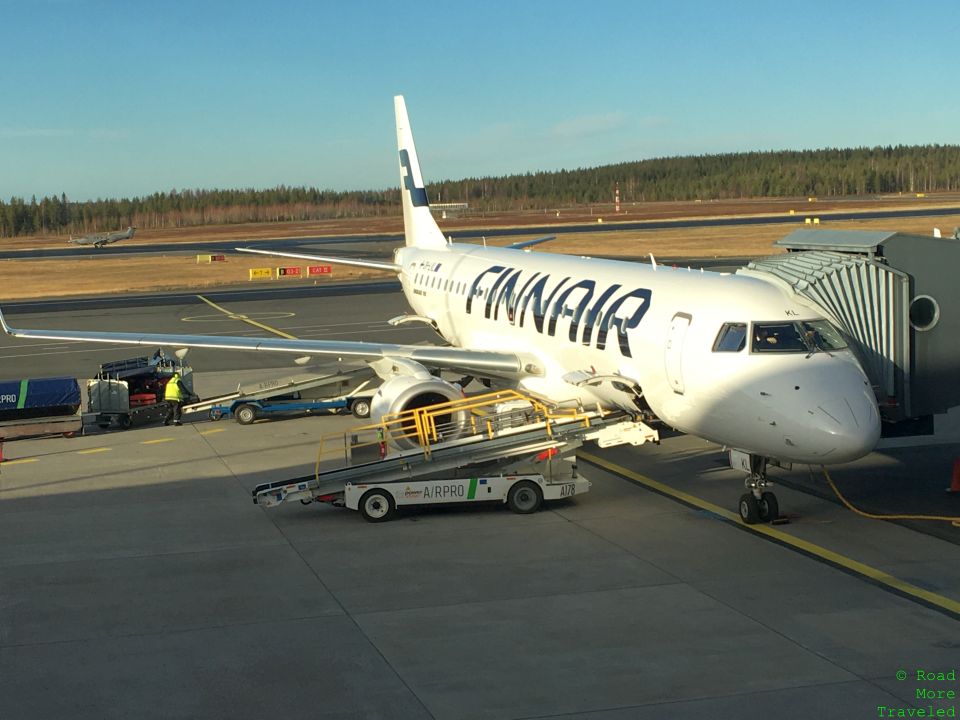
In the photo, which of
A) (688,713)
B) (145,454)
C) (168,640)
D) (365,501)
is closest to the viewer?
(688,713)

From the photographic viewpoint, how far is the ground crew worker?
3183cm

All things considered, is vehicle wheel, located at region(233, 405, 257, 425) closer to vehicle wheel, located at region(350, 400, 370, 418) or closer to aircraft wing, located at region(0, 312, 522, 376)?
vehicle wheel, located at region(350, 400, 370, 418)

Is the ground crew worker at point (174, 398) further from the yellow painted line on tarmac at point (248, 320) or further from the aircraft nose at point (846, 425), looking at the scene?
the aircraft nose at point (846, 425)

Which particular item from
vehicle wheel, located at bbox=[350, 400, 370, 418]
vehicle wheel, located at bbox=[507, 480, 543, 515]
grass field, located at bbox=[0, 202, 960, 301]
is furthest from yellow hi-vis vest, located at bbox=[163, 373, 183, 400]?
grass field, located at bbox=[0, 202, 960, 301]

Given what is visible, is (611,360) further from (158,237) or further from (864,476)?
(158,237)

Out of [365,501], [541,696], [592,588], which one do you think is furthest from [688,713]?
[365,501]

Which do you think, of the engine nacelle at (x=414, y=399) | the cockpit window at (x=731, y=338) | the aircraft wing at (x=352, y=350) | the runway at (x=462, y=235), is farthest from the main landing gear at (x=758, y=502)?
the runway at (x=462, y=235)

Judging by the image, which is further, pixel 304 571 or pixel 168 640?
pixel 304 571

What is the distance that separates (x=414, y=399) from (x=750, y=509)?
304 inches

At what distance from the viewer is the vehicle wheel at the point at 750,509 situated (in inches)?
791

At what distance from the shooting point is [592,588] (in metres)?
16.9

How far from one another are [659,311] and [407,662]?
9841 mm

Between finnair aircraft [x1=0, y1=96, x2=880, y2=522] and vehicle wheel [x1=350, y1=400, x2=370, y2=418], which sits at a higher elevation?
finnair aircraft [x1=0, y1=96, x2=880, y2=522]

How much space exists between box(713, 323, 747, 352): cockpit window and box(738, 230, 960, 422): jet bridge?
1774 millimetres
